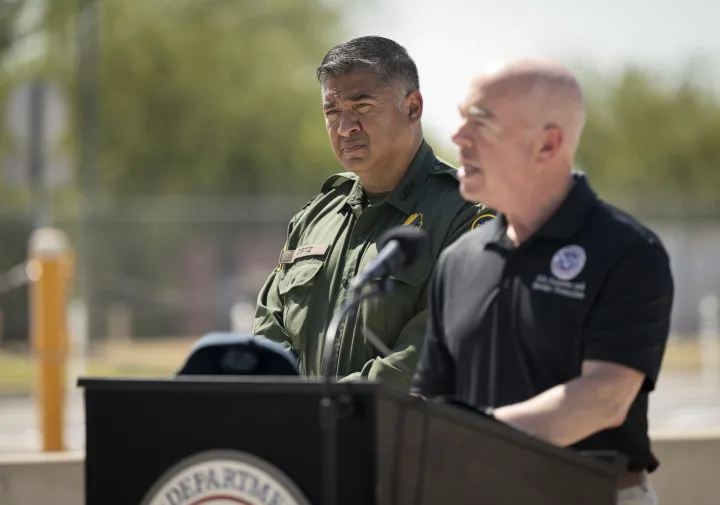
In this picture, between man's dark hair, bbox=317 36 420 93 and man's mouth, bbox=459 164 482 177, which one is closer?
man's mouth, bbox=459 164 482 177

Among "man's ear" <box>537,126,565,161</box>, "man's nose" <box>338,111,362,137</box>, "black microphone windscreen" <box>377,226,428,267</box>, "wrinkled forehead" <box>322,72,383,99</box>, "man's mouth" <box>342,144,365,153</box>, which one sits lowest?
"black microphone windscreen" <box>377,226,428,267</box>

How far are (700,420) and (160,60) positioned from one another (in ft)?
83.4

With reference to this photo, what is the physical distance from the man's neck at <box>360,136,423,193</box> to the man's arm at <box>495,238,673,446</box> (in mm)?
1618

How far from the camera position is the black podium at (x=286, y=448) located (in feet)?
8.18

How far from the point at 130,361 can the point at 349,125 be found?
17.8 metres

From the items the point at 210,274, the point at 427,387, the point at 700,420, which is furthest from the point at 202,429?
the point at 210,274

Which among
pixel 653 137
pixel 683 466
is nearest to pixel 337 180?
pixel 683 466

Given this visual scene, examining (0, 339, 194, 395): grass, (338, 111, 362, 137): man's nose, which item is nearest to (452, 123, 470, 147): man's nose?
(338, 111, 362, 137): man's nose

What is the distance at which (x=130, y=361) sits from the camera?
21719mm

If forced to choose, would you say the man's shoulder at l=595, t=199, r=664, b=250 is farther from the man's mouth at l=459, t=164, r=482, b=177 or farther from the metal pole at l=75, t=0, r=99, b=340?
the metal pole at l=75, t=0, r=99, b=340

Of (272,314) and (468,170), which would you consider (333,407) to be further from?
(272,314)

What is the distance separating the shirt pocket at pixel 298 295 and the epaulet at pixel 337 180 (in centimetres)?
37

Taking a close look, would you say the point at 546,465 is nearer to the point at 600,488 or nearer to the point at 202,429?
the point at 600,488

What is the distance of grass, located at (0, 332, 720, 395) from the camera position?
64.0 feet
